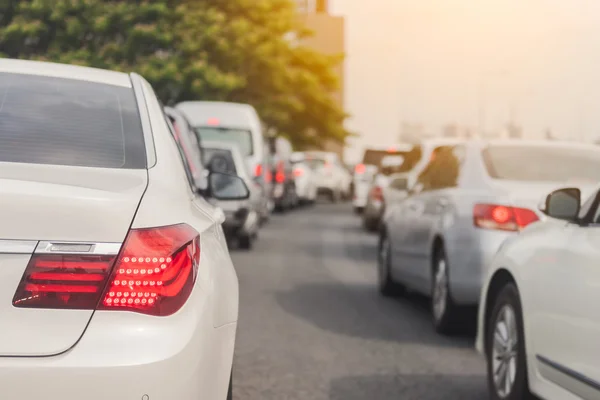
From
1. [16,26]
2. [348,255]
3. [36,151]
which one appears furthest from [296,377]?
[16,26]

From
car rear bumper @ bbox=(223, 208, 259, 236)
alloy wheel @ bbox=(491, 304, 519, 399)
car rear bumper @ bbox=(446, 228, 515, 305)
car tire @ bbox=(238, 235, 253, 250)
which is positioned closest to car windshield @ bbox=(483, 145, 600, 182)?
car rear bumper @ bbox=(446, 228, 515, 305)

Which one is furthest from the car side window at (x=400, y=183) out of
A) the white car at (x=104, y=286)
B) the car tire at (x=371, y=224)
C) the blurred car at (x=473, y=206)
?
the car tire at (x=371, y=224)

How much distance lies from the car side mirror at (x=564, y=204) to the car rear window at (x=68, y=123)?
2030 millimetres

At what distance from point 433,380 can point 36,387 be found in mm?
4130

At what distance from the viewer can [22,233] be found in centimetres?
369

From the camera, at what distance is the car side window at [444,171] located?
992cm

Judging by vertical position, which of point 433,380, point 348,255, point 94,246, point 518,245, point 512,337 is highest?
point 94,246

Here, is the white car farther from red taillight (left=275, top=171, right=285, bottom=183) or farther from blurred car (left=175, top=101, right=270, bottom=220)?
red taillight (left=275, top=171, right=285, bottom=183)

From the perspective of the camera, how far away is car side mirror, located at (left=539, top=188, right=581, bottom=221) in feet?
19.0

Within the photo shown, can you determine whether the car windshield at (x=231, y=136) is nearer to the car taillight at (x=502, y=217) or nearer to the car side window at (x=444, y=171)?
the car side window at (x=444, y=171)

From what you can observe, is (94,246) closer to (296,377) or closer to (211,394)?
(211,394)

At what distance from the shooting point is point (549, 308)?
18.5 feet

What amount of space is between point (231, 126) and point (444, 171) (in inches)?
535

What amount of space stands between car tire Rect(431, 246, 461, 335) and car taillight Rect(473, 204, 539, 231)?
464 millimetres
